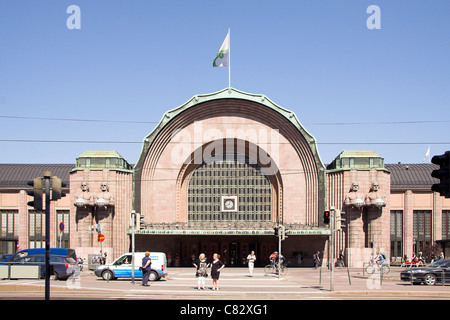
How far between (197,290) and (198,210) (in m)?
27.2

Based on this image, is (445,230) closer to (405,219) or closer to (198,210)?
(405,219)

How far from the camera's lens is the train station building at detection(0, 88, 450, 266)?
160 feet

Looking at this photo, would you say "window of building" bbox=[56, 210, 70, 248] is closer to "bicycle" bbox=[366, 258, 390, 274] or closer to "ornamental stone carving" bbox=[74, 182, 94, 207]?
"ornamental stone carving" bbox=[74, 182, 94, 207]

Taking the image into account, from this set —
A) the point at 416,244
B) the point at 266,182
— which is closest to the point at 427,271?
the point at 266,182

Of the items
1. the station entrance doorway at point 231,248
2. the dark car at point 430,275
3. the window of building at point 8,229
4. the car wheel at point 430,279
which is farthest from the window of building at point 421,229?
the window of building at point 8,229

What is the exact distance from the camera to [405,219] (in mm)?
56688

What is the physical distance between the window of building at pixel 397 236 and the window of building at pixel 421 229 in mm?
1407

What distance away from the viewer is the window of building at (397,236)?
5653 centimetres

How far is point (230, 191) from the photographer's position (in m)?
53.1

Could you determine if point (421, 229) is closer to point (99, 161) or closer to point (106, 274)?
point (99, 161)

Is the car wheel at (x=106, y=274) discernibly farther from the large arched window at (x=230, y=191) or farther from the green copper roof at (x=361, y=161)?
the green copper roof at (x=361, y=161)

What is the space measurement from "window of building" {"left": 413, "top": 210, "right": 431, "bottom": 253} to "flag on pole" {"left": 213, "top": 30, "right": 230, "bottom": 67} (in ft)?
75.7
